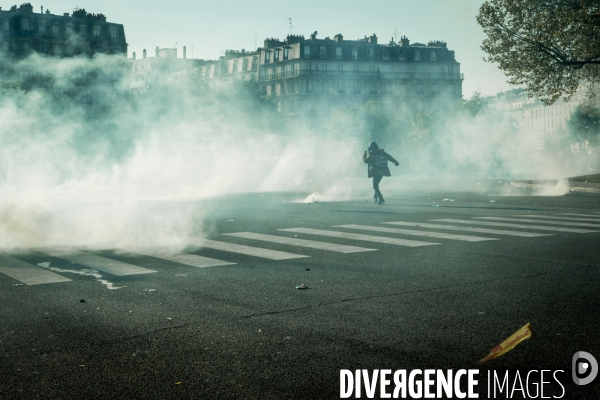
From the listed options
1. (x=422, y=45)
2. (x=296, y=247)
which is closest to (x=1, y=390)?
(x=296, y=247)

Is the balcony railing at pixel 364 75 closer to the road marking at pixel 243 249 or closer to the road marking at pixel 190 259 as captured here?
the road marking at pixel 243 249

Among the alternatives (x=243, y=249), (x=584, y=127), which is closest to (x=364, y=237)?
(x=243, y=249)

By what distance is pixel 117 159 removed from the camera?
2702 centimetres

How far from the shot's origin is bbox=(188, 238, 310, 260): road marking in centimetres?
976

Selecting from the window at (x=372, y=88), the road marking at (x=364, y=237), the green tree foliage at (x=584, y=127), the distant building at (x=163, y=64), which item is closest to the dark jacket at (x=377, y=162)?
the road marking at (x=364, y=237)

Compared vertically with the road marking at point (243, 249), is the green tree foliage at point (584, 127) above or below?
above

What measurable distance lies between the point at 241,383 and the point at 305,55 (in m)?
103

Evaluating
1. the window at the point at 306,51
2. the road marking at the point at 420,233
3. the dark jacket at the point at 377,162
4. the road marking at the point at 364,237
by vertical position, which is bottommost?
the road marking at the point at 364,237

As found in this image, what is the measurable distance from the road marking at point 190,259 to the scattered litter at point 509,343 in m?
4.63

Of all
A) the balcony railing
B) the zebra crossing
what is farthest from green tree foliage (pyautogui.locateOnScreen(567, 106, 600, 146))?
the zebra crossing

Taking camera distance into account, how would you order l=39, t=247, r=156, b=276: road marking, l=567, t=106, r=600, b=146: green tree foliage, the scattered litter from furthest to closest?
l=567, t=106, r=600, b=146: green tree foliage
l=39, t=247, r=156, b=276: road marking
the scattered litter

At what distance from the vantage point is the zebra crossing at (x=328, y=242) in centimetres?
873

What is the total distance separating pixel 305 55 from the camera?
105 meters

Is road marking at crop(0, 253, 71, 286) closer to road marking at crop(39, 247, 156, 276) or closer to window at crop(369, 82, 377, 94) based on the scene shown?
road marking at crop(39, 247, 156, 276)
